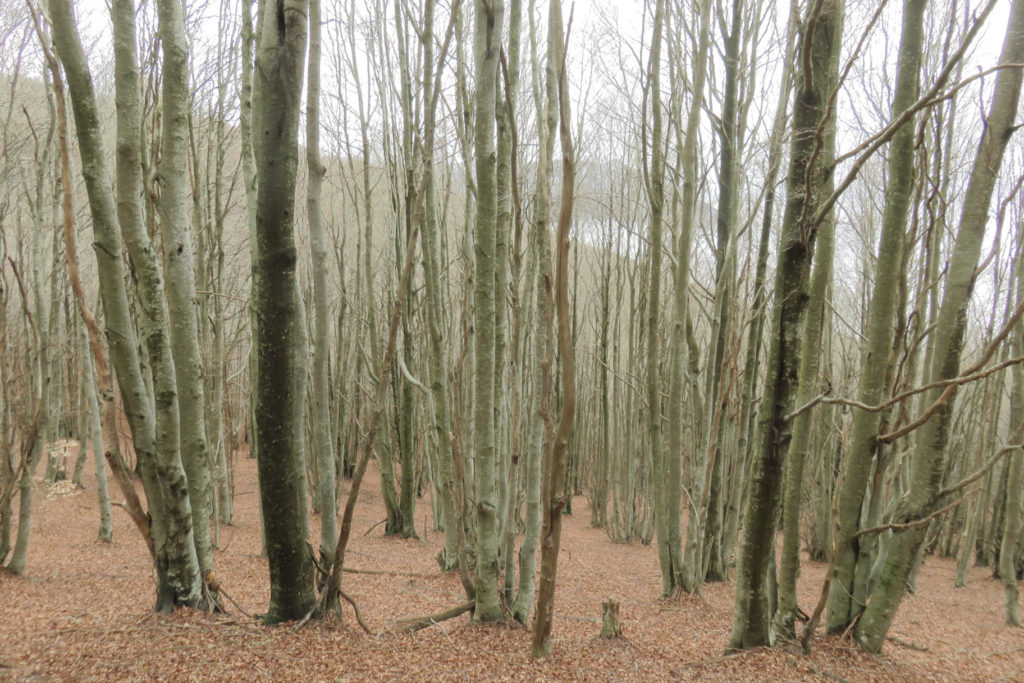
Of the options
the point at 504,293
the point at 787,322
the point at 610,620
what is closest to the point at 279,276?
the point at 504,293

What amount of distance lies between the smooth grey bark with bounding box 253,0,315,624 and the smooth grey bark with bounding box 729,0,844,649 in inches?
75.4

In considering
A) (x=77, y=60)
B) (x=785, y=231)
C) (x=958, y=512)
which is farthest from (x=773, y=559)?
(x=958, y=512)

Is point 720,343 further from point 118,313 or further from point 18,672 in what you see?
point 18,672

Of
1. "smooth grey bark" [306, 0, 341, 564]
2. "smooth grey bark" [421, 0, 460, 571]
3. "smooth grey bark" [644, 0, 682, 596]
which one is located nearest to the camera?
"smooth grey bark" [306, 0, 341, 564]

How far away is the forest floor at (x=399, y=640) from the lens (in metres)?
2.28

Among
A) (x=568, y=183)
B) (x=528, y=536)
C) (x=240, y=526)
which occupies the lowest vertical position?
(x=240, y=526)

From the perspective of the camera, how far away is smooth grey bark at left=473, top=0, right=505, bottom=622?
2746mm

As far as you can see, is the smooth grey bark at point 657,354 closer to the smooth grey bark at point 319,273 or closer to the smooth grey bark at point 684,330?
the smooth grey bark at point 684,330

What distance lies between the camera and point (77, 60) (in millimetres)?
2539

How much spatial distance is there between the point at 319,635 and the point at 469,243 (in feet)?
11.1

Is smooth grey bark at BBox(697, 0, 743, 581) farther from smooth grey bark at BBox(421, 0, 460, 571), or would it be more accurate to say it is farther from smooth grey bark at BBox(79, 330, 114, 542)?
smooth grey bark at BBox(79, 330, 114, 542)

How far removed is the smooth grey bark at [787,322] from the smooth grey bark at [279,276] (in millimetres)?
1915

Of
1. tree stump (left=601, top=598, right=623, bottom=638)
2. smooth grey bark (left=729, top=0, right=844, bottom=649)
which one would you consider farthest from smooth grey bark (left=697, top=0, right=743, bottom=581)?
smooth grey bark (left=729, top=0, right=844, bottom=649)

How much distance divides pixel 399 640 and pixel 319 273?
1702 mm
